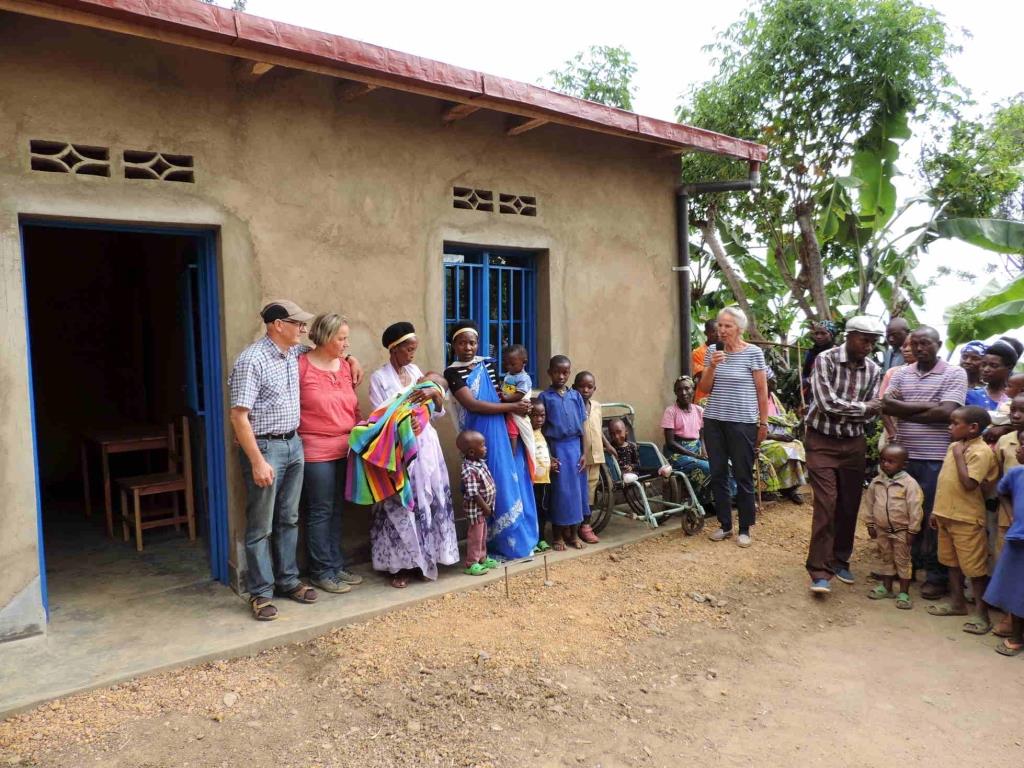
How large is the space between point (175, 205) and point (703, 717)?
3923 millimetres

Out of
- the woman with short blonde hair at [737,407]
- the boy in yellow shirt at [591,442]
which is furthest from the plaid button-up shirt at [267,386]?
the woman with short blonde hair at [737,407]

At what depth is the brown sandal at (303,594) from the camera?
4.55 m

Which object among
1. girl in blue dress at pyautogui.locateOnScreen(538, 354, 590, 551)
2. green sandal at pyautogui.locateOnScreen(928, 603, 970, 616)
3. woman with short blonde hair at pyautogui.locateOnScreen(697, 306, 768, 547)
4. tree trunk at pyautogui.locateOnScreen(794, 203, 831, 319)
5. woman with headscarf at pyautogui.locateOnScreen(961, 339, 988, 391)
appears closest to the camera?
green sandal at pyautogui.locateOnScreen(928, 603, 970, 616)

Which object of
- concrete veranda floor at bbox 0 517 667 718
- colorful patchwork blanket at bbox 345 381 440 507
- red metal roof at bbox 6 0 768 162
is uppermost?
red metal roof at bbox 6 0 768 162

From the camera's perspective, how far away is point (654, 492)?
23.2 feet

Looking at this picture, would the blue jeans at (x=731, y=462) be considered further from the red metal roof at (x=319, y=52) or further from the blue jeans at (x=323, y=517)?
the blue jeans at (x=323, y=517)

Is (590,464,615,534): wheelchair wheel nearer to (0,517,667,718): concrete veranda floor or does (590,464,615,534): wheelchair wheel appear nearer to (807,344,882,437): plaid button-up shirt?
(0,517,667,718): concrete veranda floor

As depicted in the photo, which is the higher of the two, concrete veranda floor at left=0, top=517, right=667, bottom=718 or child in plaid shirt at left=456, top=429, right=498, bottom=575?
child in plaid shirt at left=456, top=429, right=498, bottom=575

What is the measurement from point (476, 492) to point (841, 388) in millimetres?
2491

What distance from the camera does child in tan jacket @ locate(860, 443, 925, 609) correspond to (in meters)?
4.66

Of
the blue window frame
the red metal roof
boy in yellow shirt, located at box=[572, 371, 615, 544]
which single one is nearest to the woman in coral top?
the blue window frame

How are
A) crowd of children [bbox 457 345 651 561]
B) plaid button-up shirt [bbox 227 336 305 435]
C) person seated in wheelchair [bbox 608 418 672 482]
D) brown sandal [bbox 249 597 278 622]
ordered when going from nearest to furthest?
plaid button-up shirt [bbox 227 336 305 435] → brown sandal [bbox 249 597 278 622] → crowd of children [bbox 457 345 651 561] → person seated in wheelchair [bbox 608 418 672 482]

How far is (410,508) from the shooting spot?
4.78m

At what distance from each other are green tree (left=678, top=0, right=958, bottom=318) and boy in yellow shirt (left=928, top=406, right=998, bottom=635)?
5.50 m
